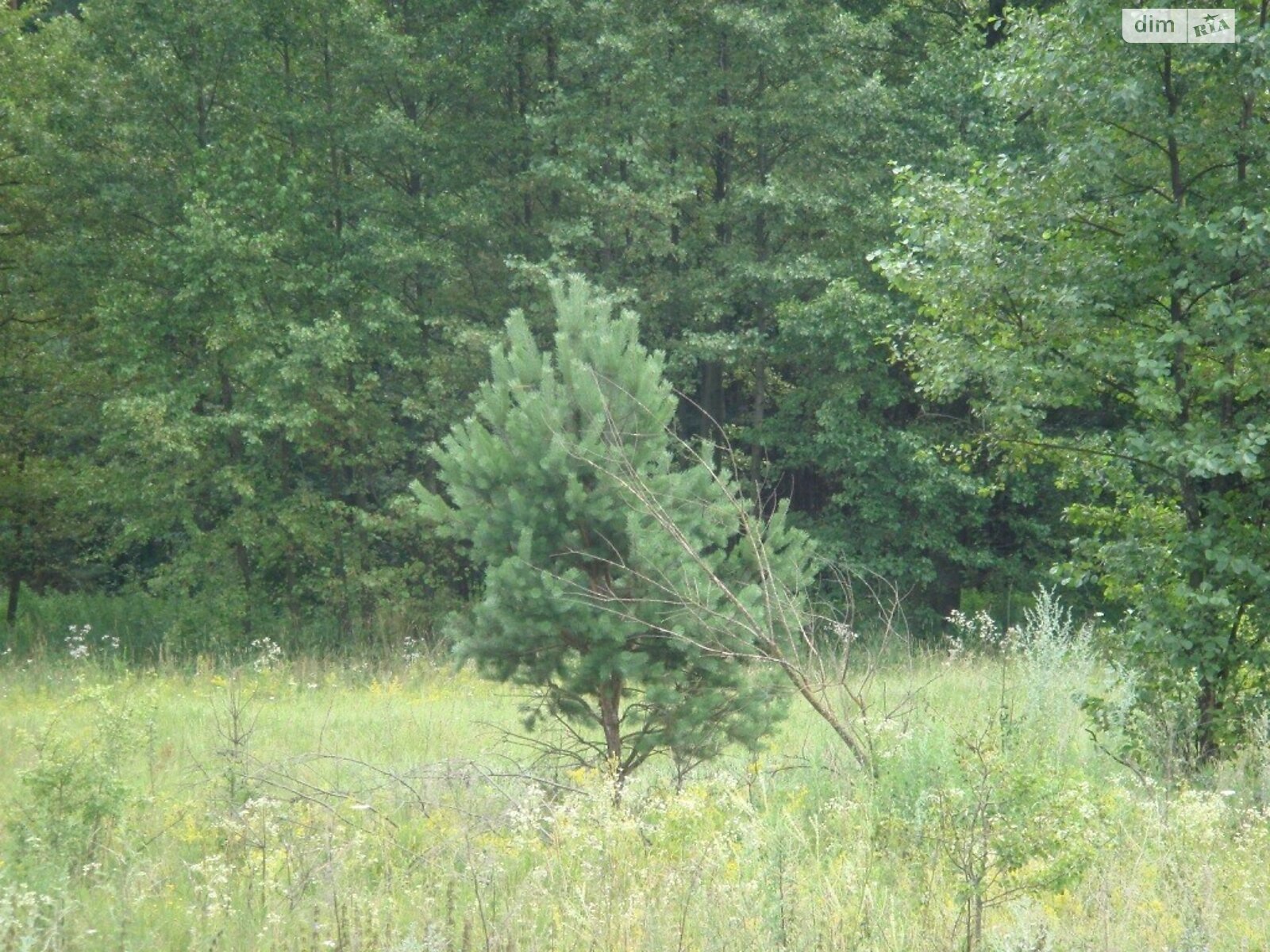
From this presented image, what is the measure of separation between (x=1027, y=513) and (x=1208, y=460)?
1402 cm

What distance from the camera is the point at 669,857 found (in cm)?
541

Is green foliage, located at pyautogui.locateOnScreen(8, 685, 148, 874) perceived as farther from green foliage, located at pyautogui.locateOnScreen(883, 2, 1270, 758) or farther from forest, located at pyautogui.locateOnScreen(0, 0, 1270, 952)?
green foliage, located at pyautogui.locateOnScreen(883, 2, 1270, 758)

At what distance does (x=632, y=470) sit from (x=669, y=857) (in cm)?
184

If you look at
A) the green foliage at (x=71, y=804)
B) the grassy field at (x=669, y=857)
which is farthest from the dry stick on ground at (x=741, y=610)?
the green foliage at (x=71, y=804)

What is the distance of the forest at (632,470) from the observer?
5.35 meters

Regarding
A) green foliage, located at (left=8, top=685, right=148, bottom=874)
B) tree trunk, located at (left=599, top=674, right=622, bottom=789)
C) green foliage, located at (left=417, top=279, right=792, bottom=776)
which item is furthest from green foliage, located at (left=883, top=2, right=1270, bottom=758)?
green foliage, located at (left=8, top=685, right=148, bottom=874)

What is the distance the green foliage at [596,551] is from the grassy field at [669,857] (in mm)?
389

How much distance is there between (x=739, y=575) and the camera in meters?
7.71

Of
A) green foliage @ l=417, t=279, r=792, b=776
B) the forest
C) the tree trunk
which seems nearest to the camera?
the forest

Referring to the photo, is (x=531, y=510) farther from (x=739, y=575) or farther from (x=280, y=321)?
(x=280, y=321)

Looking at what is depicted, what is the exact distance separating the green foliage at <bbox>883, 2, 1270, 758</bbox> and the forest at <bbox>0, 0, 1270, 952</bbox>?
35mm

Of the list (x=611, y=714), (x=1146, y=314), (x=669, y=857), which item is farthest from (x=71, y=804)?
(x=1146, y=314)

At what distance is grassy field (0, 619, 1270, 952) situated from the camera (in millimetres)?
4402

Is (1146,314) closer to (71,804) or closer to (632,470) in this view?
(632,470)
